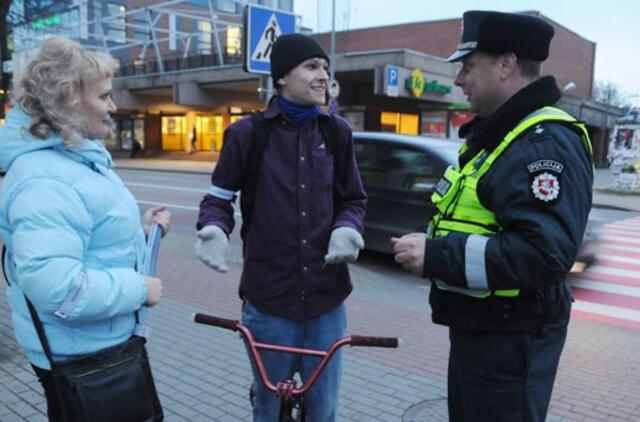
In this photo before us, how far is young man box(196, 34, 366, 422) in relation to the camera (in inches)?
94.6

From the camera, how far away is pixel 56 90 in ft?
6.05

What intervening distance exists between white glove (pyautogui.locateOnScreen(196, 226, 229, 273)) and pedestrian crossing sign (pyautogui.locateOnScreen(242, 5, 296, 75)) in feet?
16.5

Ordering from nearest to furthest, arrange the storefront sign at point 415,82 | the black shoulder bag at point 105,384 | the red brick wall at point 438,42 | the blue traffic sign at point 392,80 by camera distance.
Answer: the black shoulder bag at point 105,384 → the blue traffic sign at point 392,80 → the storefront sign at point 415,82 → the red brick wall at point 438,42

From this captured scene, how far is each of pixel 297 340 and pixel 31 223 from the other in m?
1.21

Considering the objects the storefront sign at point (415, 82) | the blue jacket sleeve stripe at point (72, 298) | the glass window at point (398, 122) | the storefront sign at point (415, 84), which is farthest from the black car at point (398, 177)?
the glass window at point (398, 122)

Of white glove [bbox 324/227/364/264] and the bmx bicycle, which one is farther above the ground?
white glove [bbox 324/227/364/264]

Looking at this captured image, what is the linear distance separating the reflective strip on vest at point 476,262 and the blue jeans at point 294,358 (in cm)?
89

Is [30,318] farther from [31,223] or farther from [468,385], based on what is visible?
[468,385]

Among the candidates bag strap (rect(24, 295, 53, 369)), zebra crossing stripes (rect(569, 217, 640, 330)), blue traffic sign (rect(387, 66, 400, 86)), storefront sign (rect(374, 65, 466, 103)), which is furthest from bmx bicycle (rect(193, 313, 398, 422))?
blue traffic sign (rect(387, 66, 400, 86))

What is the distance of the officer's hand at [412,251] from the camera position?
1.85 m

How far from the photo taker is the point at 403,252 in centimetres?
190

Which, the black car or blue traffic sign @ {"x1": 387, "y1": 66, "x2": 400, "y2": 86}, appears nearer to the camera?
the black car

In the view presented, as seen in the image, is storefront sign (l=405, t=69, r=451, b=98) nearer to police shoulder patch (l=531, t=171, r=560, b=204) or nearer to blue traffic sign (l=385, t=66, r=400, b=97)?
blue traffic sign (l=385, t=66, r=400, b=97)

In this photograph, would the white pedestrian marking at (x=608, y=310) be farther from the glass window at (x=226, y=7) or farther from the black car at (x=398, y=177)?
the glass window at (x=226, y=7)
